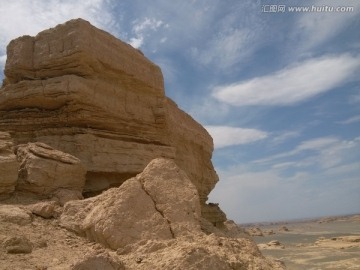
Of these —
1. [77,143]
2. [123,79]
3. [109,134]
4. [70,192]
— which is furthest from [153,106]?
[70,192]

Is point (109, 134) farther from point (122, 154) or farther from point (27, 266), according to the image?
point (27, 266)

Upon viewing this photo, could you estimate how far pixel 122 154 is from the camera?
→ 998 cm

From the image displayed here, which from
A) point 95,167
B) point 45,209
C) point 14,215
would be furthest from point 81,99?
point 14,215

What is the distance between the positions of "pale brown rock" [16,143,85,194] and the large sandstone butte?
4.43 feet

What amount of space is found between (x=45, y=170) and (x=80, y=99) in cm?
265

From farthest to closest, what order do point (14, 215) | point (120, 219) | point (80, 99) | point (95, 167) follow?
point (80, 99), point (95, 167), point (14, 215), point (120, 219)

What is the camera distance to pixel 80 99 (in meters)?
9.22

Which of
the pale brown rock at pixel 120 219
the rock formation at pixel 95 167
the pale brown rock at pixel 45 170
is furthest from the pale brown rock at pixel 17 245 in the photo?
the pale brown rock at pixel 45 170

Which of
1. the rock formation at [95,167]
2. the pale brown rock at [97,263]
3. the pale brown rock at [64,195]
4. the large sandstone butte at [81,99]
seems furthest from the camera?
the large sandstone butte at [81,99]

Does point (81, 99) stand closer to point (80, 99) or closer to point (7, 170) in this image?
point (80, 99)

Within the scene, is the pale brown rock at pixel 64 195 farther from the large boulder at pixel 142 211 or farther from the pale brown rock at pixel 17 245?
the pale brown rock at pixel 17 245

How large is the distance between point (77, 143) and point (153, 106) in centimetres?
320

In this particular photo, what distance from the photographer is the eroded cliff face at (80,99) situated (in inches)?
364

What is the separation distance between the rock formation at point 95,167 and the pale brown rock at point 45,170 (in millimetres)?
20
